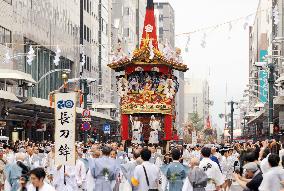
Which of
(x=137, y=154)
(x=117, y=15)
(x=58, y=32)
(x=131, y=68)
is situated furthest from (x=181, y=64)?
(x=117, y=15)

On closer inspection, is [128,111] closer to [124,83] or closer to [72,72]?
[124,83]

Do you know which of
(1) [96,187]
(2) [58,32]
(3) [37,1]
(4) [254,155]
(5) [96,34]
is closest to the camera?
(4) [254,155]

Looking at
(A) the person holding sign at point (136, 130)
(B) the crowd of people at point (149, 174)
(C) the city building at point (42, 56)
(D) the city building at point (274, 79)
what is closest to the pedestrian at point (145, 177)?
(B) the crowd of people at point (149, 174)

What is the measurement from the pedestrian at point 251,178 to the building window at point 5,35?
40.9 meters

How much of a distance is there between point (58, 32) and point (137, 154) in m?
53.6

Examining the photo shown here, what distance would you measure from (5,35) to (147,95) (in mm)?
21420

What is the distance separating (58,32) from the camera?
69.1 m

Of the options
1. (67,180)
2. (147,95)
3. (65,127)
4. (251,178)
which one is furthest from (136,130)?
(251,178)

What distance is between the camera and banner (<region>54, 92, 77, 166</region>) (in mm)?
16094

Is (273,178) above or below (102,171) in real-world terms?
above

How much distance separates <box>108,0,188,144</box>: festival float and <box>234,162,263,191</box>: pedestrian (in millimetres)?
21357

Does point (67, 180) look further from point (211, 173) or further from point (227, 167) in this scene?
point (227, 167)

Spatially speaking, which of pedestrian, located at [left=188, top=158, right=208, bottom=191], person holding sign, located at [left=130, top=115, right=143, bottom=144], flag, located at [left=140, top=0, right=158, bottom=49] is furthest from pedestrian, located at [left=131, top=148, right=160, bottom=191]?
flag, located at [left=140, top=0, right=158, bottom=49]

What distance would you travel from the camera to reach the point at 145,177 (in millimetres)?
14578
